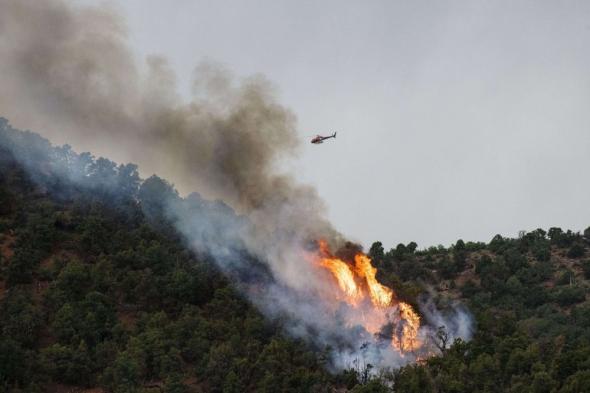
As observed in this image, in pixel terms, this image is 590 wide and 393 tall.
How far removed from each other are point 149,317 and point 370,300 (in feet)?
88.2

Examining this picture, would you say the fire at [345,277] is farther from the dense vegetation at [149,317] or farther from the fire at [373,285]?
the dense vegetation at [149,317]

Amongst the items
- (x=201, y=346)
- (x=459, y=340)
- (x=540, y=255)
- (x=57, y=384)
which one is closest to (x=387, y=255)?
(x=540, y=255)

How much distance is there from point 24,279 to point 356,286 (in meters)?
38.7

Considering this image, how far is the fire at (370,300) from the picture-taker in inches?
4188

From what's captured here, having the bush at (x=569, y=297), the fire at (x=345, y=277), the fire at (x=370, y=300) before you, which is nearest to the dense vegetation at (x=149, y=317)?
the bush at (x=569, y=297)

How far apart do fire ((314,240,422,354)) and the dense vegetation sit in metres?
3.60

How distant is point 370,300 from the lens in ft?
367

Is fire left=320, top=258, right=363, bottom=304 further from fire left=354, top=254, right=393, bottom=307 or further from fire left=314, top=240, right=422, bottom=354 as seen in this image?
fire left=354, top=254, right=393, bottom=307

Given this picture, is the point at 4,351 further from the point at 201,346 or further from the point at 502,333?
the point at 502,333

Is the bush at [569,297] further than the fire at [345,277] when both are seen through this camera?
Yes

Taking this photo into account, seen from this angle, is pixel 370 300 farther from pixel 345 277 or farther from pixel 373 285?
pixel 345 277

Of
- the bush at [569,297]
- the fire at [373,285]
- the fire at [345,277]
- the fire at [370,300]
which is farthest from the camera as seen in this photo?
the bush at [569,297]

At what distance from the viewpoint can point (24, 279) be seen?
3996 inches

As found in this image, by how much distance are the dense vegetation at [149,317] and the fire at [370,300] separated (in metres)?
3.60
